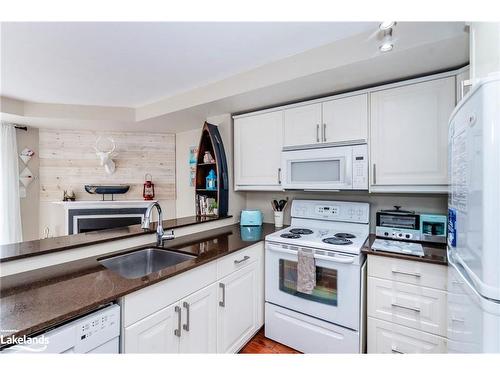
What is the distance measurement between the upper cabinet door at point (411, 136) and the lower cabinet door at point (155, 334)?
1.62 metres

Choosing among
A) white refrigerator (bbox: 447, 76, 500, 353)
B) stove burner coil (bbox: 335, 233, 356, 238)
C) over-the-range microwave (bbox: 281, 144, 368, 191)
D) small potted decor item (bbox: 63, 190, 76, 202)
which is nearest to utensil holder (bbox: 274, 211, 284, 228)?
over-the-range microwave (bbox: 281, 144, 368, 191)

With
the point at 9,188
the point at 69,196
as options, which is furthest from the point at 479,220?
the point at 9,188

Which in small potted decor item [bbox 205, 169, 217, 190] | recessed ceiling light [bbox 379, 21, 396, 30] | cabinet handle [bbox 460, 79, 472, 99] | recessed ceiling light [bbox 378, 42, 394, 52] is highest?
recessed ceiling light [bbox 379, 21, 396, 30]

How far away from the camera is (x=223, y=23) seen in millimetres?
1351

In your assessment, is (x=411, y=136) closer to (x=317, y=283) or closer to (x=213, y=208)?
(x=317, y=283)

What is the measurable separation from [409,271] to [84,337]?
1697 mm

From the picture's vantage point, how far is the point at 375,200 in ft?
6.69

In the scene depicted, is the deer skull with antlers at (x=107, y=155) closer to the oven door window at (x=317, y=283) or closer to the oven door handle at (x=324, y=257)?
the oven door handle at (x=324, y=257)

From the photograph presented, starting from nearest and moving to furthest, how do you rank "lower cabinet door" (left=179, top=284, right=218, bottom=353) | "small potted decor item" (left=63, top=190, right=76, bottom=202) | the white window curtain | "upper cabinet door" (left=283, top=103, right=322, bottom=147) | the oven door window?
"lower cabinet door" (left=179, top=284, right=218, bottom=353), the oven door window, "upper cabinet door" (left=283, top=103, right=322, bottom=147), the white window curtain, "small potted decor item" (left=63, top=190, right=76, bottom=202)

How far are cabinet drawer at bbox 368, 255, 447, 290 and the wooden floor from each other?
90 cm

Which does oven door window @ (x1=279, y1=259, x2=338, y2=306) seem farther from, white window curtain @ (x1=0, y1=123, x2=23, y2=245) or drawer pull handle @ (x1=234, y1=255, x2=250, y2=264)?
white window curtain @ (x1=0, y1=123, x2=23, y2=245)

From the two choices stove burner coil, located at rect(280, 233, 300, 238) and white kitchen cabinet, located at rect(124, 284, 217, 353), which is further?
stove burner coil, located at rect(280, 233, 300, 238)

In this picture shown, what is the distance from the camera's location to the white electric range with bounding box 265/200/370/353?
153 cm

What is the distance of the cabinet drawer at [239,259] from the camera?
5.00 ft
